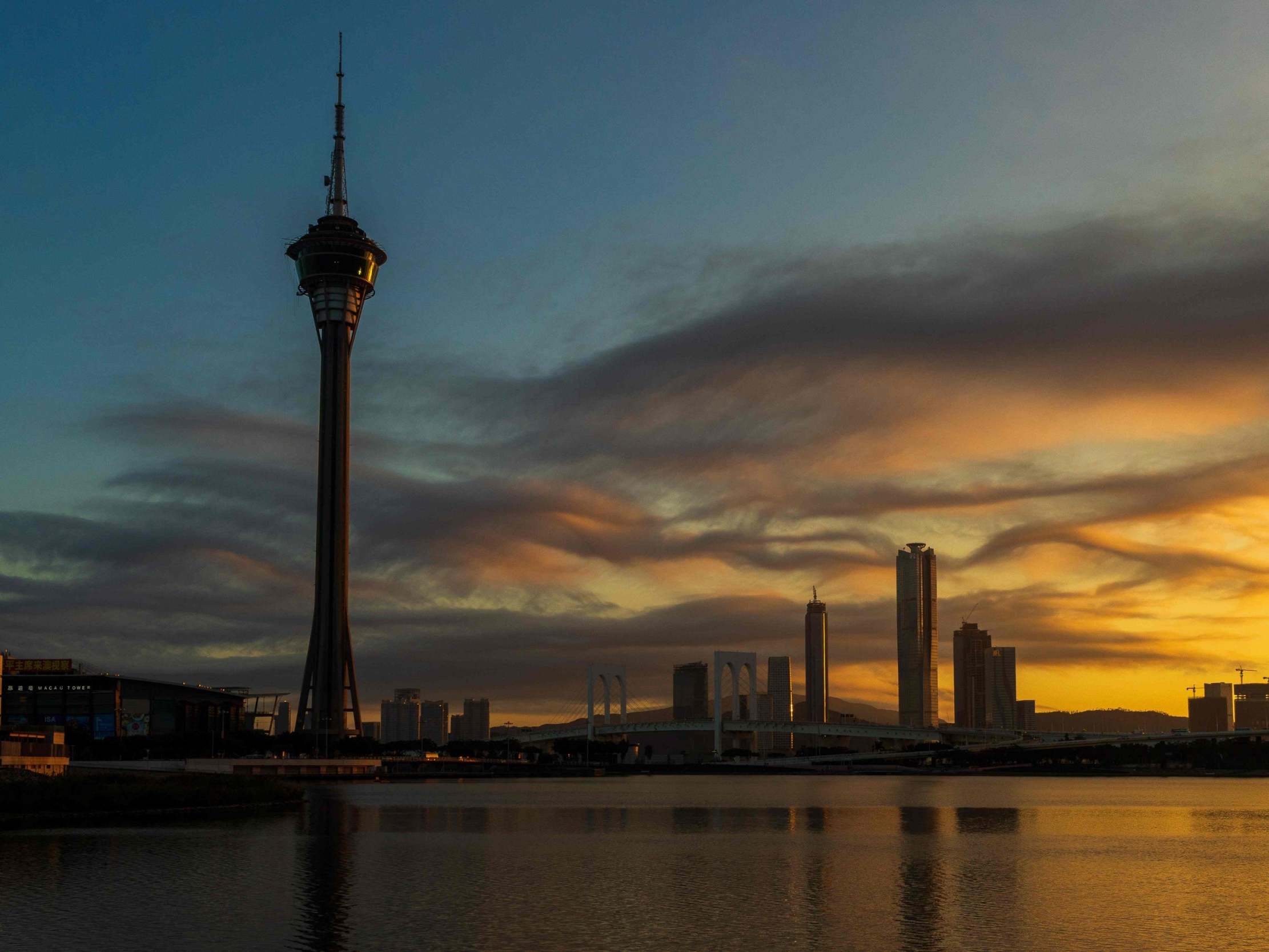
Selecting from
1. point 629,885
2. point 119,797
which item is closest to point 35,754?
point 119,797

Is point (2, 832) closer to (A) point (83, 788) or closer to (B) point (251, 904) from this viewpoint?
(A) point (83, 788)

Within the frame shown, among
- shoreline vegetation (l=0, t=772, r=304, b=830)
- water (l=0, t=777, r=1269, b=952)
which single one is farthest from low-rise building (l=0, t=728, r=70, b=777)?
water (l=0, t=777, r=1269, b=952)

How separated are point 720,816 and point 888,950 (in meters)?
74.6

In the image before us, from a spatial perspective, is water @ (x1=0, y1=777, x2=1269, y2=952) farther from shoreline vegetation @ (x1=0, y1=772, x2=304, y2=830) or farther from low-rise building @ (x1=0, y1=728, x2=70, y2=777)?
low-rise building @ (x1=0, y1=728, x2=70, y2=777)

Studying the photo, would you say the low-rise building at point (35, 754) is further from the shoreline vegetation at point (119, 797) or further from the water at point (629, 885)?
the water at point (629, 885)

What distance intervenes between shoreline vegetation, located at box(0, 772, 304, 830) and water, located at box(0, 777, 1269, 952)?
7.09 m

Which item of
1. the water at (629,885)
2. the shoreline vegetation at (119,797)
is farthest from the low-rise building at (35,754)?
the water at (629,885)

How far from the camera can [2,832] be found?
8212cm

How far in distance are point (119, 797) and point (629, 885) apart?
55.2 metres

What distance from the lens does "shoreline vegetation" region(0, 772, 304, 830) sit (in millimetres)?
91688

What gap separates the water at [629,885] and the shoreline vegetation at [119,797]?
279 inches

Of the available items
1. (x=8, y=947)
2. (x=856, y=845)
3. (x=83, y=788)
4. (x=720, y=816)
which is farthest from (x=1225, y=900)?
(x=83, y=788)

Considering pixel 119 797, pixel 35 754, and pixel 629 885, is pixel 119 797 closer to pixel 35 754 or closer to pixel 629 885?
pixel 35 754

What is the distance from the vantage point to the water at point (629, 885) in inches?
1784
